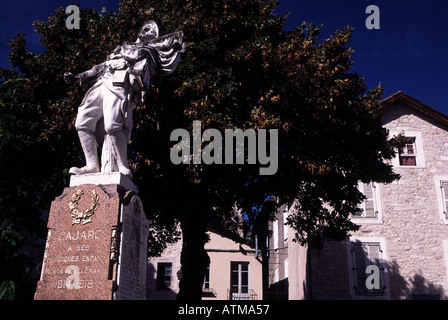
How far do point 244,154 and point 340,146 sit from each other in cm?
301

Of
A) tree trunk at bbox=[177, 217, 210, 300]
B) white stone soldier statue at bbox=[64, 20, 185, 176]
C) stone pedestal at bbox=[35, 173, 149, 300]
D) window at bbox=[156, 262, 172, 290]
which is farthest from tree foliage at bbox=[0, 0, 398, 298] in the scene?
window at bbox=[156, 262, 172, 290]

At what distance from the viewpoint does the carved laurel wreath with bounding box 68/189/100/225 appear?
19.6 feet

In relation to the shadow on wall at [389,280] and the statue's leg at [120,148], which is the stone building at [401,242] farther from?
the statue's leg at [120,148]

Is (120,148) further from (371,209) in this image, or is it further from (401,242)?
(401,242)

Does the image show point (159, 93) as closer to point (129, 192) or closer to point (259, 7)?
point (259, 7)

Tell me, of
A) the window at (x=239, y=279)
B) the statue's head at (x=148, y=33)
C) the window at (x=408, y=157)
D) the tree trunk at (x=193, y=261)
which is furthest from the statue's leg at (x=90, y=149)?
the window at (x=239, y=279)

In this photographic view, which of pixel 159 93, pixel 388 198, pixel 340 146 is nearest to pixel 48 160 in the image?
pixel 159 93

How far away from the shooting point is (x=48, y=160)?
542 inches

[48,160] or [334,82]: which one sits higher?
[334,82]

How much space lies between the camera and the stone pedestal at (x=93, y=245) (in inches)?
220

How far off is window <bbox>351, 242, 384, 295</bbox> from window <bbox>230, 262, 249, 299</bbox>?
28.3ft

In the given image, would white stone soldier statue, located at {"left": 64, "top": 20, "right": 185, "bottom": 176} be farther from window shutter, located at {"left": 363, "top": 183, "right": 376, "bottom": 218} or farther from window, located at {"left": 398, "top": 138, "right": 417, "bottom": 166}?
window, located at {"left": 398, "top": 138, "right": 417, "bottom": 166}

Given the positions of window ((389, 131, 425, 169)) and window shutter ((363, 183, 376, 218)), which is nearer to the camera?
window shutter ((363, 183, 376, 218))
